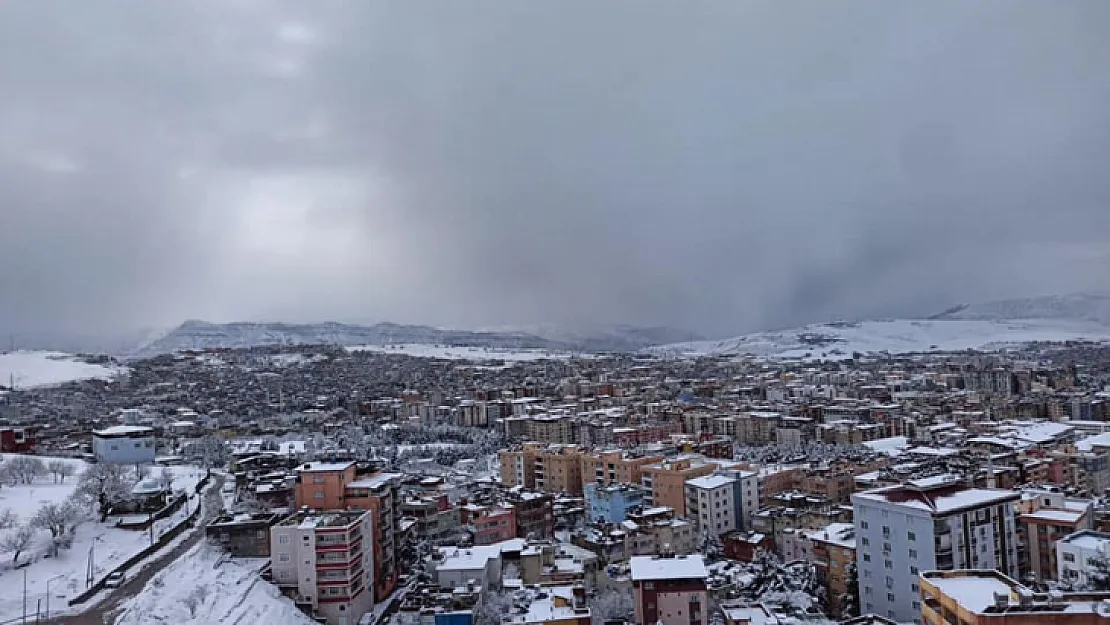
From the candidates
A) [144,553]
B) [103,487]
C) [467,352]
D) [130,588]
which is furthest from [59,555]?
[467,352]

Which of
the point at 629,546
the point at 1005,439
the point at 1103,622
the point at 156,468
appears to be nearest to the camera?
the point at 1103,622

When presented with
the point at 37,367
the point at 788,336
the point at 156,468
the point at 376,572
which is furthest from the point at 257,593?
the point at 788,336

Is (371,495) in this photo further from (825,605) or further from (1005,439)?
(1005,439)

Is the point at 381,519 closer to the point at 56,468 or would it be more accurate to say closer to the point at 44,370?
the point at 56,468

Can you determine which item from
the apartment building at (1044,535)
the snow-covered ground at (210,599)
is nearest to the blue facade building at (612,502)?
the apartment building at (1044,535)

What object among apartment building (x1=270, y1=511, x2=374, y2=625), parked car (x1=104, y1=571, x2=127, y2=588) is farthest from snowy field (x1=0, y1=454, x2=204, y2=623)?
apartment building (x1=270, y1=511, x2=374, y2=625)

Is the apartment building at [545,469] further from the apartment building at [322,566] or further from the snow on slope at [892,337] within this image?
the snow on slope at [892,337]
